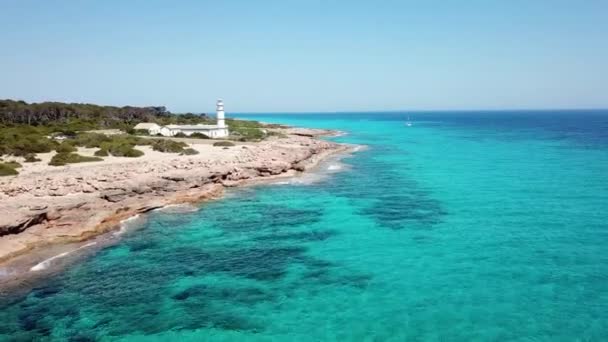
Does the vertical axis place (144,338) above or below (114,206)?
below

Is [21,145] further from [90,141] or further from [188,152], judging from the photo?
[188,152]

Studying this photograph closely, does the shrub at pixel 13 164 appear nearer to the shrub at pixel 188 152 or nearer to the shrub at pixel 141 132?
the shrub at pixel 188 152

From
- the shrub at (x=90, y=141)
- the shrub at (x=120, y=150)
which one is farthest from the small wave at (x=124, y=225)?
the shrub at (x=90, y=141)

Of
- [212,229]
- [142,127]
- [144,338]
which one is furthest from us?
[142,127]

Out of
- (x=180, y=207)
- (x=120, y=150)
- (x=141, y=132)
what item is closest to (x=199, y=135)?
(x=141, y=132)

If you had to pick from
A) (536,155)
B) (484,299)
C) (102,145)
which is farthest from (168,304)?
(536,155)

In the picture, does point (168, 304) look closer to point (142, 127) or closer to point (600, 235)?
point (600, 235)

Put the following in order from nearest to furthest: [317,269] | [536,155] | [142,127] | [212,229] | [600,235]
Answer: [317,269] → [600,235] → [212,229] → [536,155] → [142,127]
